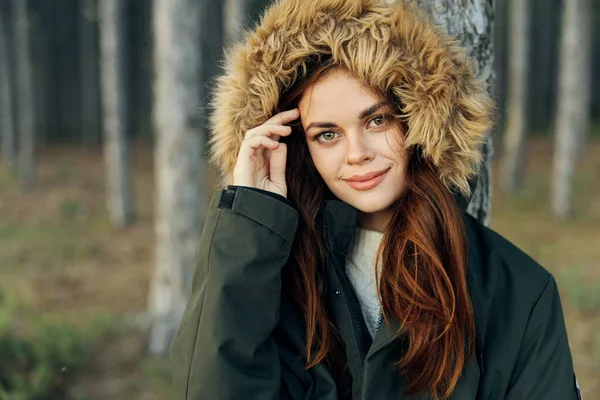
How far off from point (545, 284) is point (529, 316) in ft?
0.39

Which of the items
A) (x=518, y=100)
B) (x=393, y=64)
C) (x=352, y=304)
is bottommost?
(x=352, y=304)

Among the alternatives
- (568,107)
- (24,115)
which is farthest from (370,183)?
(24,115)

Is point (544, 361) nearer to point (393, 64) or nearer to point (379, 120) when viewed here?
point (379, 120)

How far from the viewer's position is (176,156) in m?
5.95

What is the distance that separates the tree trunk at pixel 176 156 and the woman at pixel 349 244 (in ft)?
12.7

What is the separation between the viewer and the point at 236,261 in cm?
187

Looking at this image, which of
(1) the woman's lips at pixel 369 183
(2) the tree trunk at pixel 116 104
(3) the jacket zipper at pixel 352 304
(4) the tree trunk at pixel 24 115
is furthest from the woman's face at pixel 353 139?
(4) the tree trunk at pixel 24 115

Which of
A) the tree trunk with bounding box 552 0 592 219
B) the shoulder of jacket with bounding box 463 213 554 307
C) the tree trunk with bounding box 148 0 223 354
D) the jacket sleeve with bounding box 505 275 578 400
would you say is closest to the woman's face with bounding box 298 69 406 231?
the shoulder of jacket with bounding box 463 213 554 307

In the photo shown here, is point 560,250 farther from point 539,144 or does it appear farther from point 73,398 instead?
point 539,144

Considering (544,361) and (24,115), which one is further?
(24,115)

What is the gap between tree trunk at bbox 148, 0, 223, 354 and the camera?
589 cm

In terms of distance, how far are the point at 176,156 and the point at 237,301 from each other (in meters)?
4.26

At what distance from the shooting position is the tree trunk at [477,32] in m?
2.29

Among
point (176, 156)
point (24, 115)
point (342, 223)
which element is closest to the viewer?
point (342, 223)
